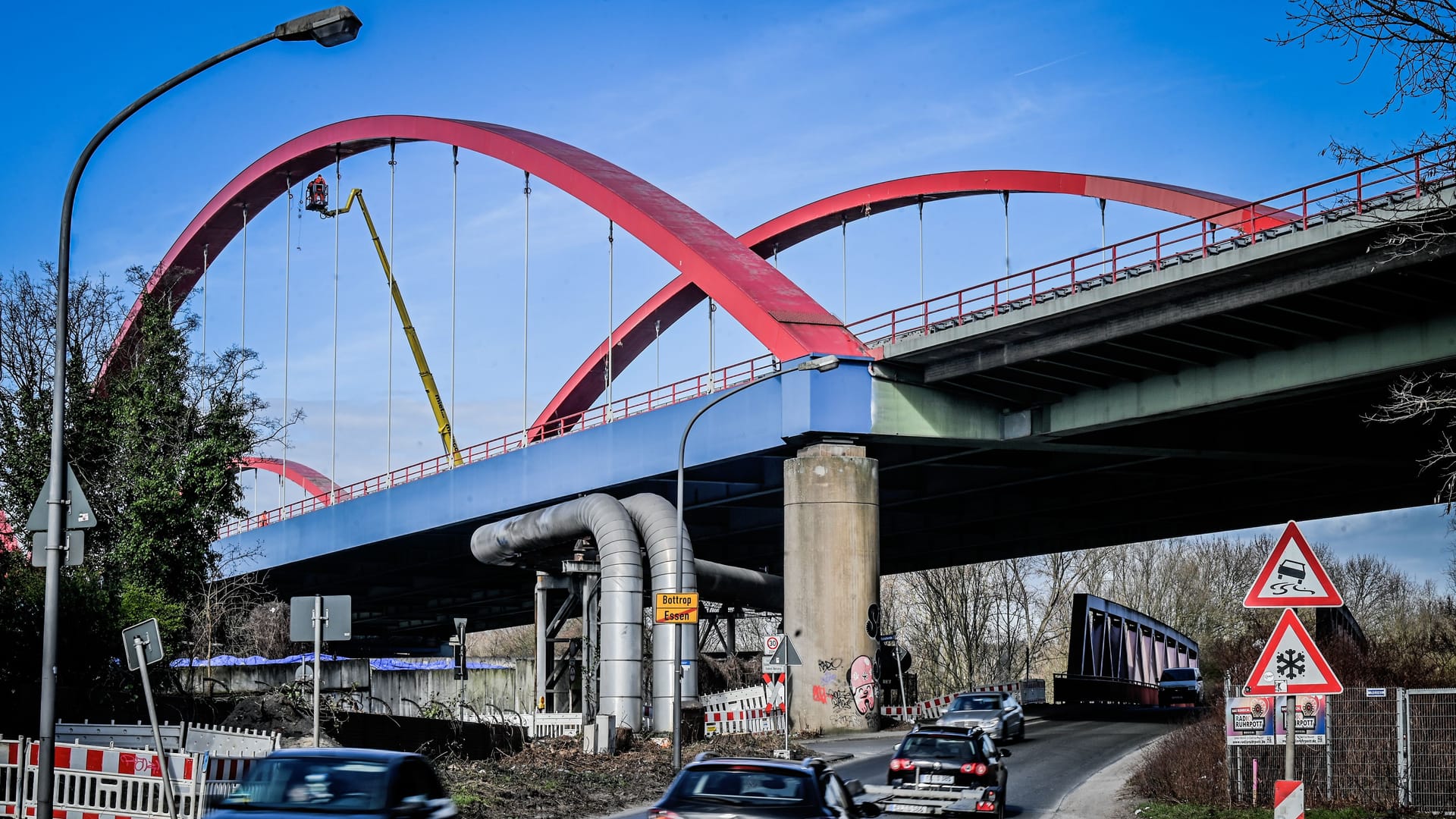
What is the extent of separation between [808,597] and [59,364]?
2468 cm

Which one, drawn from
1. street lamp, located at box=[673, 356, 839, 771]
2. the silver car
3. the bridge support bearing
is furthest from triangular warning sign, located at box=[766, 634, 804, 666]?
the bridge support bearing

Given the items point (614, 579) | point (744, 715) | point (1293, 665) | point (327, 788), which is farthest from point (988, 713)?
point (327, 788)

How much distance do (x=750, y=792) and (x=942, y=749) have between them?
962 centimetres

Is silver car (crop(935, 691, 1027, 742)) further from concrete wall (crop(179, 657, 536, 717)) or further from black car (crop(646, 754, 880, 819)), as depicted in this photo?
black car (crop(646, 754, 880, 819))

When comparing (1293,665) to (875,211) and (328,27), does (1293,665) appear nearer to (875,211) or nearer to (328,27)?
(328,27)

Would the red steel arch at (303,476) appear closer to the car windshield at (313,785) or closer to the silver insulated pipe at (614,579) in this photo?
the silver insulated pipe at (614,579)

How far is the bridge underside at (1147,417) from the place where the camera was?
29.7 meters

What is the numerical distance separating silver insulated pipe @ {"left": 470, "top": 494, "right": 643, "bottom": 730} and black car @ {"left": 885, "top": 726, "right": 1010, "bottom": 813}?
43.8 feet

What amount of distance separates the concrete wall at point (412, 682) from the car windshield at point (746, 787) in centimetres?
3175

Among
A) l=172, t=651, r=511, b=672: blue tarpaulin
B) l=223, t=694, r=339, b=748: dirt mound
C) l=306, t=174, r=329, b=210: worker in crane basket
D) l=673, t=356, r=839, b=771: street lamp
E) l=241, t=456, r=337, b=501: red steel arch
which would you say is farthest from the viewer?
l=241, t=456, r=337, b=501: red steel arch

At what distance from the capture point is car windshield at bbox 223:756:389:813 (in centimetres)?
1145

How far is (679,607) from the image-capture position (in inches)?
1220

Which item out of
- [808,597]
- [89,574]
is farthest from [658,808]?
[808,597]

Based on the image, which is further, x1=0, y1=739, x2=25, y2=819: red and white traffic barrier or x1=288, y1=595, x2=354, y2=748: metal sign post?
x1=288, y1=595, x2=354, y2=748: metal sign post
